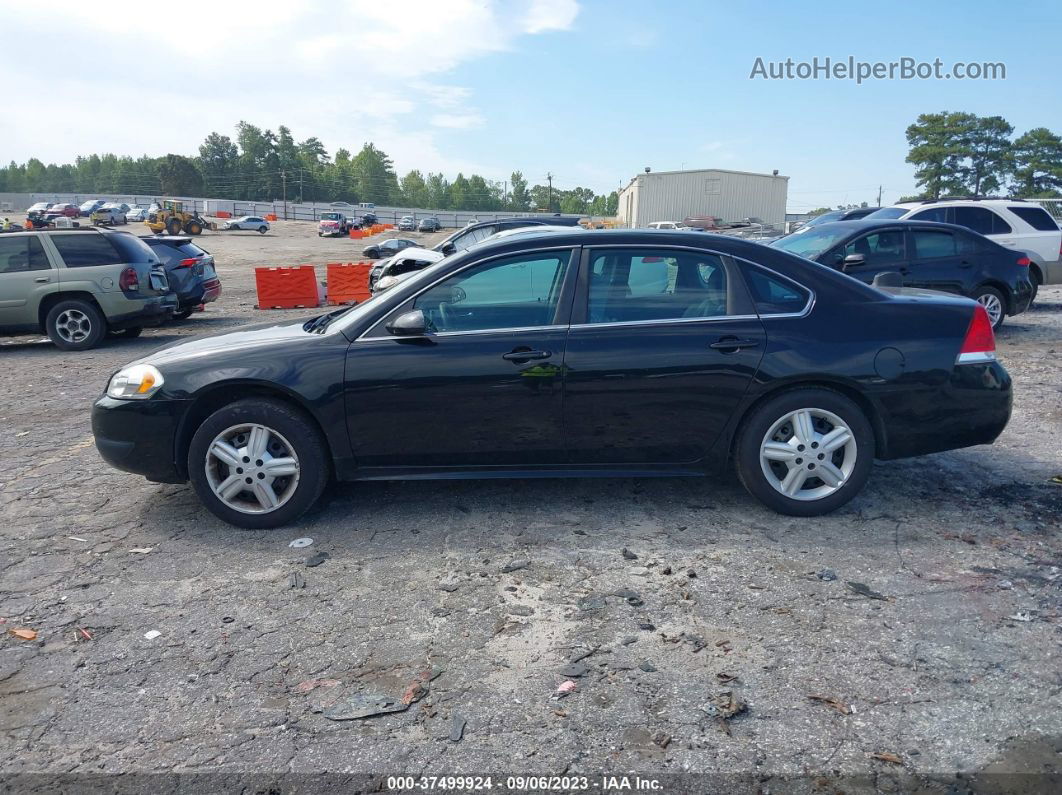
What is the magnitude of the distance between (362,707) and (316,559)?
132cm

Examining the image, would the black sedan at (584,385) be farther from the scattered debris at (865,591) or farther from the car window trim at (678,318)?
the scattered debris at (865,591)

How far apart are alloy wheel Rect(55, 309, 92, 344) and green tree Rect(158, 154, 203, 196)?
121008 millimetres

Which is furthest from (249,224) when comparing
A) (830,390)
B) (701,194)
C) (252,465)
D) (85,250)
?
(830,390)

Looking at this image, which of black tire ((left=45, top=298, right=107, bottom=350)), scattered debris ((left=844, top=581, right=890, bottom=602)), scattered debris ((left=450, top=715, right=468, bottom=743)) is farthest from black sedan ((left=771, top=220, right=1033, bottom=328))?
black tire ((left=45, top=298, right=107, bottom=350))

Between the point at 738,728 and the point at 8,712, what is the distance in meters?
2.65

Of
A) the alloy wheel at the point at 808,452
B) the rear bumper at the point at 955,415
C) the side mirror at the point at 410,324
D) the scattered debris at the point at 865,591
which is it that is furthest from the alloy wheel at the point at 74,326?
the scattered debris at the point at 865,591

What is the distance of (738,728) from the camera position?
2730mm

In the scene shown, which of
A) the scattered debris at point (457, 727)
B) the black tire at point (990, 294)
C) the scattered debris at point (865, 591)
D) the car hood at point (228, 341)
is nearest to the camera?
the scattered debris at point (457, 727)

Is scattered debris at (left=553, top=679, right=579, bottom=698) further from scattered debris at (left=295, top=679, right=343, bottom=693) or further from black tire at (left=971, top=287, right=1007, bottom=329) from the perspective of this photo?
black tire at (left=971, top=287, right=1007, bottom=329)

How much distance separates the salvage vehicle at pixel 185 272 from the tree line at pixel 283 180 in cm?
10869

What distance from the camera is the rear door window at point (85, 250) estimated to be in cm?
1131

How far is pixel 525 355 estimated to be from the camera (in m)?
4.30

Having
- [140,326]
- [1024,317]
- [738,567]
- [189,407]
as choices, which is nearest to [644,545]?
[738,567]

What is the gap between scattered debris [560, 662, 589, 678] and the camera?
10.0 feet
